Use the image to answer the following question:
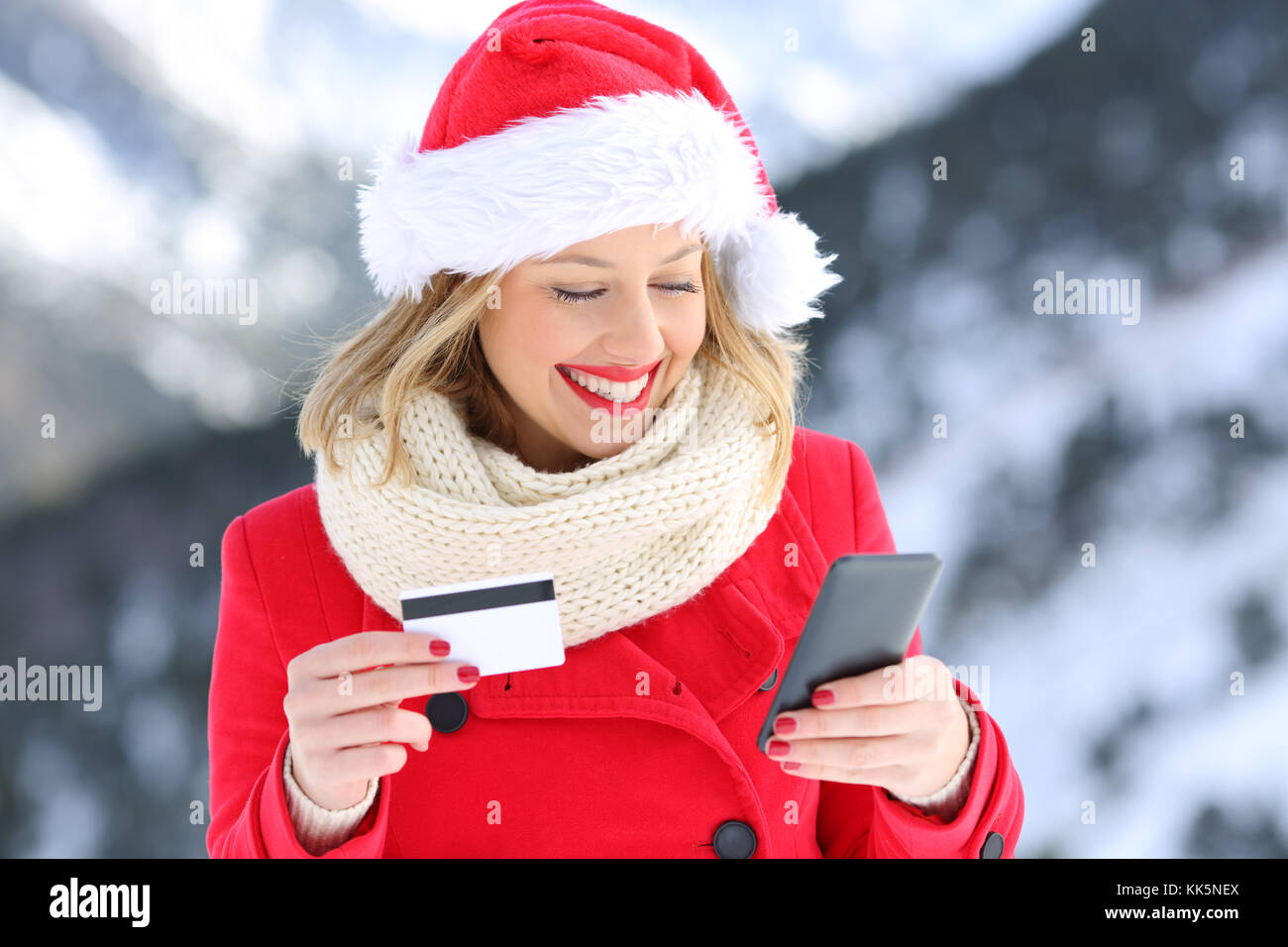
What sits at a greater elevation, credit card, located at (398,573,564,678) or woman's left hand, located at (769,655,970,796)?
credit card, located at (398,573,564,678)

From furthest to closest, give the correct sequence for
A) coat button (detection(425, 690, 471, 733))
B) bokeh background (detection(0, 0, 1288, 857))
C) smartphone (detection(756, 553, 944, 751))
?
bokeh background (detection(0, 0, 1288, 857)) < coat button (detection(425, 690, 471, 733)) < smartphone (detection(756, 553, 944, 751))

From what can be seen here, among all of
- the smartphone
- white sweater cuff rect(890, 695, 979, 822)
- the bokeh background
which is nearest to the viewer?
the smartphone

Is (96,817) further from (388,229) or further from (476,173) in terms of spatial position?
(476,173)

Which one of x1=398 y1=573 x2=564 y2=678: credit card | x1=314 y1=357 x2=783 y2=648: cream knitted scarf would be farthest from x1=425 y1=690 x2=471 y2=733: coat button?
x1=398 y1=573 x2=564 y2=678: credit card

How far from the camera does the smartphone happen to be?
0.88m

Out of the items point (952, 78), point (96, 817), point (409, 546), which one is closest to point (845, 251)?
point (952, 78)

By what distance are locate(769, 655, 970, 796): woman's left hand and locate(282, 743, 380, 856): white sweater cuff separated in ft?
1.27

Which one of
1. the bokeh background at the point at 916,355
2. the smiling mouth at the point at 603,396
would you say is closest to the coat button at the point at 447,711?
the smiling mouth at the point at 603,396

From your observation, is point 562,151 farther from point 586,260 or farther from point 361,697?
point 361,697

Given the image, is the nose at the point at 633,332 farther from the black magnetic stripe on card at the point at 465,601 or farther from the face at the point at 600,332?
the black magnetic stripe on card at the point at 465,601

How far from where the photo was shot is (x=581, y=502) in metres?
1.17

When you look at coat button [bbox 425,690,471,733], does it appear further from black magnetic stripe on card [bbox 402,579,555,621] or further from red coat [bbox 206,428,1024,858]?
black magnetic stripe on card [bbox 402,579,555,621]

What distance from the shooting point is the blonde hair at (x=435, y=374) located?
120 centimetres

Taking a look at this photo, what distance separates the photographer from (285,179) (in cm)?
200
